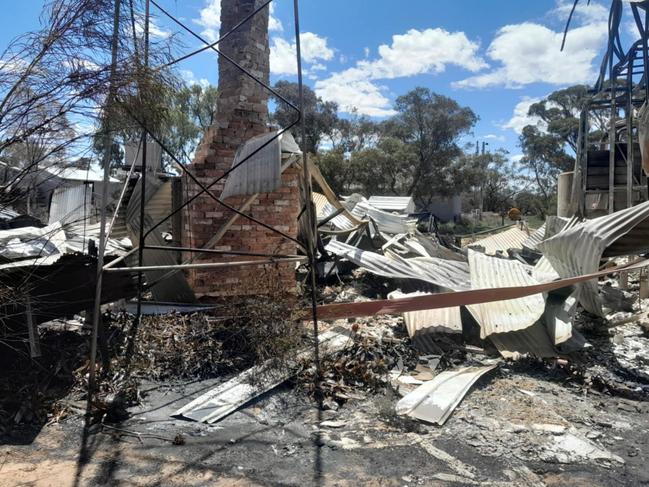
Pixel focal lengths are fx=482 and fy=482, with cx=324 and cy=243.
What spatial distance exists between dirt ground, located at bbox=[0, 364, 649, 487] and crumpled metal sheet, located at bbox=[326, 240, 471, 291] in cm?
296

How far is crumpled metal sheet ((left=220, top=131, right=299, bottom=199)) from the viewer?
162 inches

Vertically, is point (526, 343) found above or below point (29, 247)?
below

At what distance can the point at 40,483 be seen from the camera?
8.43 feet

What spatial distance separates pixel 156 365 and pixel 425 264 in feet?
14.8

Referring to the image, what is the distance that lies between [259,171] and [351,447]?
234cm

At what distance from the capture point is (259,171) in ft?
13.7

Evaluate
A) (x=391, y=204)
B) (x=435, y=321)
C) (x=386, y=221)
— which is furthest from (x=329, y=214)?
(x=391, y=204)

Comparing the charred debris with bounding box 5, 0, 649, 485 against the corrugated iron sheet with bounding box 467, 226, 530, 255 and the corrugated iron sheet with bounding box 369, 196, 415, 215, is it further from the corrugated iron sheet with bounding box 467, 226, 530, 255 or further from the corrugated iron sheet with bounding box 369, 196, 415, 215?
the corrugated iron sheet with bounding box 369, 196, 415, 215

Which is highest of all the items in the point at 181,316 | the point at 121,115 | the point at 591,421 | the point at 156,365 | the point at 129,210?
the point at 121,115

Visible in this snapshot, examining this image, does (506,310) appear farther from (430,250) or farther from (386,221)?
(386,221)

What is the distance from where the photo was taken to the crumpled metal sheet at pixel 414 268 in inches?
263

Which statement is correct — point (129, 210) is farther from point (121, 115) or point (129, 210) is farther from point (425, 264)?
point (425, 264)

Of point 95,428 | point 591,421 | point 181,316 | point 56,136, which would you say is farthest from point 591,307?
point 56,136

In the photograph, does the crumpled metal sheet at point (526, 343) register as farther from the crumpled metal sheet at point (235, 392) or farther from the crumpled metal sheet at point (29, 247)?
Answer: the crumpled metal sheet at point (29, 247)
